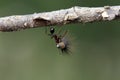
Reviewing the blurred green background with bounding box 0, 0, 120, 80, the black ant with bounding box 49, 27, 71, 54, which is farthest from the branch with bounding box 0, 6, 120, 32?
the blurred green background with bounding box 0, 0, 120, 80

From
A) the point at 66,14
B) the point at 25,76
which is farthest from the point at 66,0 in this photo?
the point at 66,14

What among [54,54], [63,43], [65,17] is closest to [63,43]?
[63,43]

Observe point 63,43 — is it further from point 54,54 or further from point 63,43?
point 54,54

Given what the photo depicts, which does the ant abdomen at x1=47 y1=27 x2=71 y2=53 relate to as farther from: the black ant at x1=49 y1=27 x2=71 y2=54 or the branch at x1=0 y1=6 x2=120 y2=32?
the branch at x1=0 y1=6 x2=120 y2=32

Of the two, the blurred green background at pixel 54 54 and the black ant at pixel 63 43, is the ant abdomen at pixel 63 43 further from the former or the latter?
the blurred green background at pixel 54 54

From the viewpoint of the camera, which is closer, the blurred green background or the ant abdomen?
the ant abdomen
